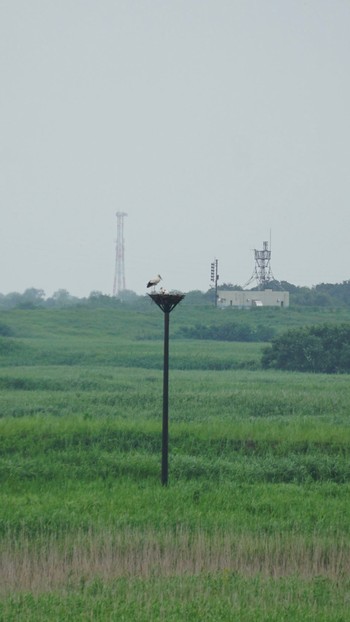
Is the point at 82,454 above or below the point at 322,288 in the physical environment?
below

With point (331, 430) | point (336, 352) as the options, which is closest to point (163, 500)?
point (331, 430)

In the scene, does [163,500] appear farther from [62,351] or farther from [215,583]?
[62,351]

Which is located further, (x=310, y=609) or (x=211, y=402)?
(x=211, y=402)

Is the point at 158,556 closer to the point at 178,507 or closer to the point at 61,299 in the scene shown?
the point at 178,507

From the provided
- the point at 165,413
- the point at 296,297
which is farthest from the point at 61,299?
the point at 165,413

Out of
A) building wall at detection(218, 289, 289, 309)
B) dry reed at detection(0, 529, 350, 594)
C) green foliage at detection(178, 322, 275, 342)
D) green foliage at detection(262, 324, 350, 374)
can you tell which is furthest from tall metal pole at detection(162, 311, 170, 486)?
building wall at detection(218, 289, 289, 309)

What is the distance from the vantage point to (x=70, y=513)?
54.9 feet

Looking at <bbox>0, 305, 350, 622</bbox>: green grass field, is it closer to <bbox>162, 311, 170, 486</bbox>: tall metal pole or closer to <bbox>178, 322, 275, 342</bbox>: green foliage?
<bbox>162, 311, 170, 486</bbox>: tall metal pole

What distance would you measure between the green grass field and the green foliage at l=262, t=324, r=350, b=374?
18.7m

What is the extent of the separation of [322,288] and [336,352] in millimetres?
70217

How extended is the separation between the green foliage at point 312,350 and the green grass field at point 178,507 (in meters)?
18.7

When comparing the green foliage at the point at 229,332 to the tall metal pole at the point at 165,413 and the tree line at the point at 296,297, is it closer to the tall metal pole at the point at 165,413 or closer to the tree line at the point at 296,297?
the tree line at the point at 296,297

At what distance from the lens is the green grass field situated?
12.7m

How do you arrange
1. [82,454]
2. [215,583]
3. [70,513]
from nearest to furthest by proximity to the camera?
[215,583] → [70,513] → [82,454]
